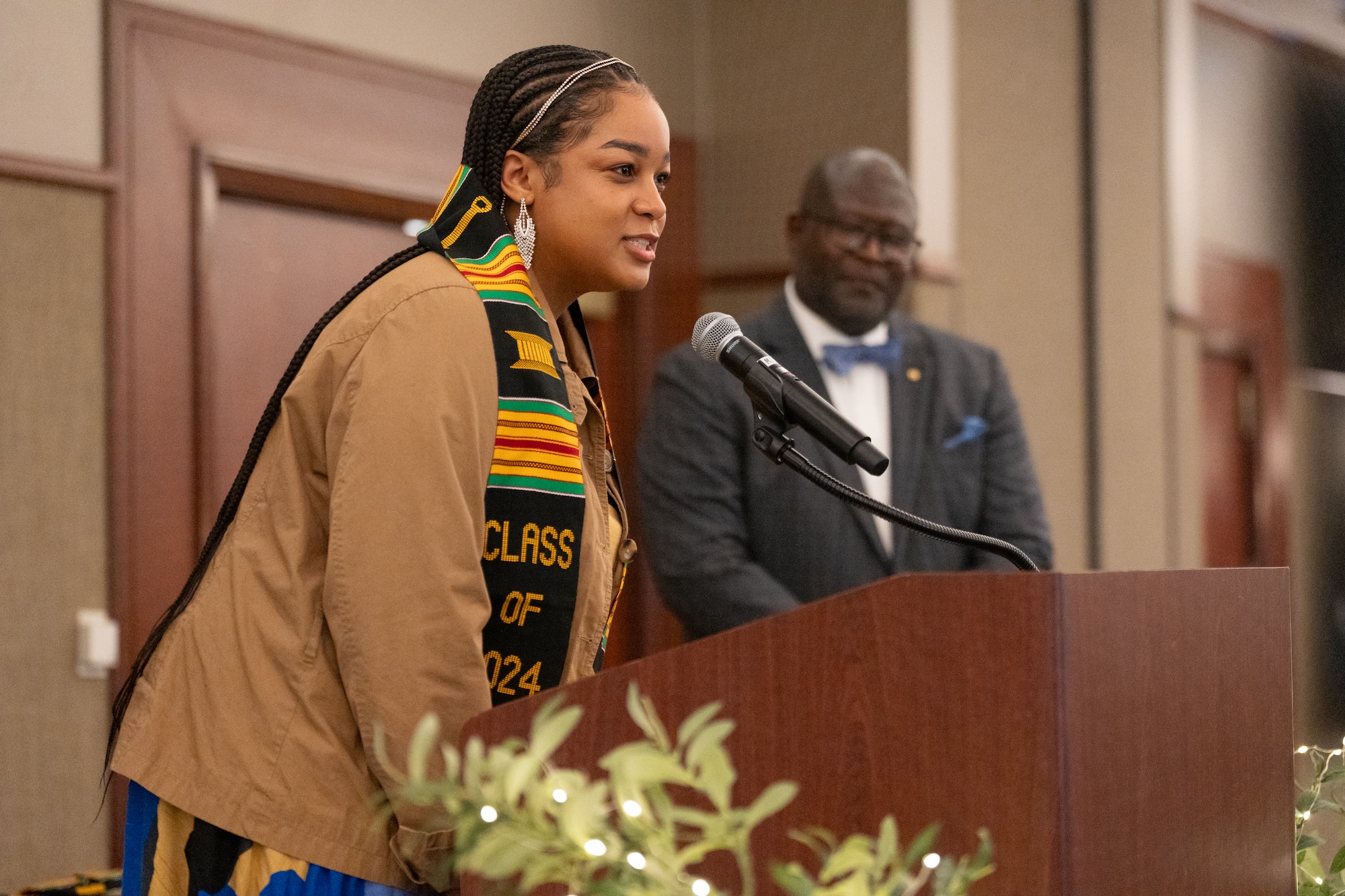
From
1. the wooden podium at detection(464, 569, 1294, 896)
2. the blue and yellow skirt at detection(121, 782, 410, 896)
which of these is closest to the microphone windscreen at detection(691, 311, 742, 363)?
the wooden podium at detection(464, 569, 1294, 896)

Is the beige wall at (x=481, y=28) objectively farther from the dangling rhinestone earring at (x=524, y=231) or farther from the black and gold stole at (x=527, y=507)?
the black and gold stole at (x=527, y=507)

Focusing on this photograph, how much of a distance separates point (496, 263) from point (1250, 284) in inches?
176

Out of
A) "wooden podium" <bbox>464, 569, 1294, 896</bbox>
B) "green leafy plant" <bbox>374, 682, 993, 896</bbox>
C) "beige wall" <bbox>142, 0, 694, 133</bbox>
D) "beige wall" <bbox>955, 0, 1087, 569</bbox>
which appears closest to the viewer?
"green leafy plant" <bbox>374, 682, 993, 896</bbox>

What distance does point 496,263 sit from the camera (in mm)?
1562

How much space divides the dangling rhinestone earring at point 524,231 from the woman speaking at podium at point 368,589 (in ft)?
0.17

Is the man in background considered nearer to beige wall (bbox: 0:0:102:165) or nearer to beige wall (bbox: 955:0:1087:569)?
beige wall (bbox: 0:0:102:165)

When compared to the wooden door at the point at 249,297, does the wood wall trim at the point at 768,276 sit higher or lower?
higher

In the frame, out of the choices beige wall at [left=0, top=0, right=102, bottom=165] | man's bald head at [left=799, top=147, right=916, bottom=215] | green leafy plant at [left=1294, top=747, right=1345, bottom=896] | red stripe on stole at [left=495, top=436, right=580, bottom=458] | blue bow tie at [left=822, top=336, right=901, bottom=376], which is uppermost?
beige wall at [left=0, top=0, right=102, bottom=165]

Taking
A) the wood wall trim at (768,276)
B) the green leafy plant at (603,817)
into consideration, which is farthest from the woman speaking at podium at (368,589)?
the wood wall trim at (768,276)

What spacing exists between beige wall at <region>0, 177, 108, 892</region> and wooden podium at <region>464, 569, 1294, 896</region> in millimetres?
1914

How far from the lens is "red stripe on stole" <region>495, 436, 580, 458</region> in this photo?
1.46 metres

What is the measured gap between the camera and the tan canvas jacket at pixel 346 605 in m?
1.35

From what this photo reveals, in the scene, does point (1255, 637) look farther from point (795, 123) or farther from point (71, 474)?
point (795, 123)

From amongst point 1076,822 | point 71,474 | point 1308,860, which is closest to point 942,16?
point 71,474
